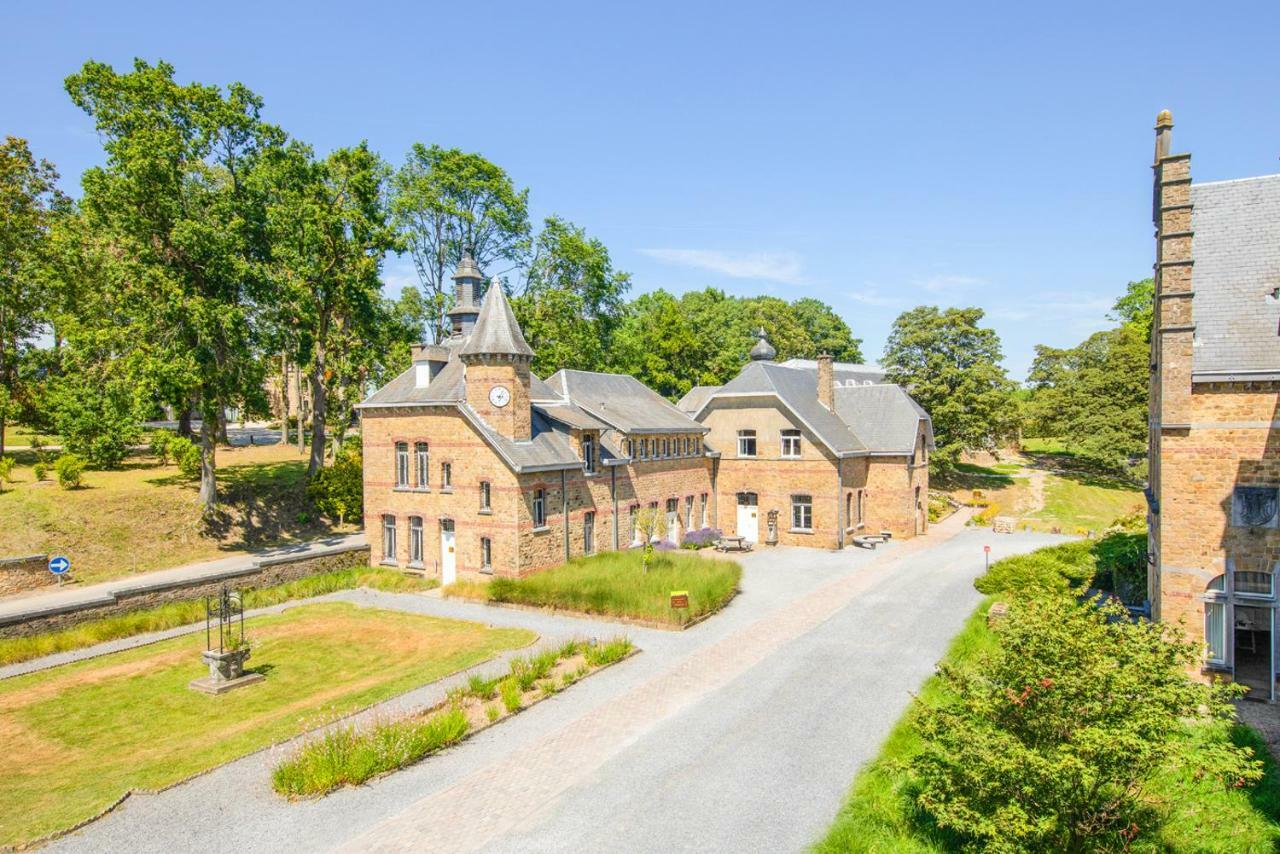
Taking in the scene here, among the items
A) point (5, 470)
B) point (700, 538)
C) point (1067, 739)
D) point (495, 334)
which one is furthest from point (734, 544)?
point (5, 470)

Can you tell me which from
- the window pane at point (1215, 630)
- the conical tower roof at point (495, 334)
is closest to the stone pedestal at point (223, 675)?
the conical tower roof at point (495, 334)

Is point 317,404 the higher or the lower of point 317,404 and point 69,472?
the higher

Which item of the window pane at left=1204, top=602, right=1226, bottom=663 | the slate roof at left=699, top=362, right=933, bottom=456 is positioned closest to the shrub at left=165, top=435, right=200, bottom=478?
the slate roof at left=699, top=362, right=933, bottom=456

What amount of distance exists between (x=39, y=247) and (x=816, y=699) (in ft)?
125

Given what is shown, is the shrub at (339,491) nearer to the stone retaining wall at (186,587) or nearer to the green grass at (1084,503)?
the stone retaining wall at (186,587)

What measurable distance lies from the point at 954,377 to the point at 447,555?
115 feet

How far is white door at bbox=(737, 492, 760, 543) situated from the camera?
34.0 meters

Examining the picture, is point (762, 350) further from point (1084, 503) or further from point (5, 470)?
point (5, 470)

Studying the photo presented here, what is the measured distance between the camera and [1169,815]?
32.2 ft

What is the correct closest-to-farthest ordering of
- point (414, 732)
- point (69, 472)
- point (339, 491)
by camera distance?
point (414, 732), point (69, 472), point (339, 491)

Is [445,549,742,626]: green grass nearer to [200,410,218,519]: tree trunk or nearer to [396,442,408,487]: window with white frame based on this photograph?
[396,442,408,487]: window with white frame

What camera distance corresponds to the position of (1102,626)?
9.29 metres

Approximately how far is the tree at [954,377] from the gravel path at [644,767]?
94.8ft

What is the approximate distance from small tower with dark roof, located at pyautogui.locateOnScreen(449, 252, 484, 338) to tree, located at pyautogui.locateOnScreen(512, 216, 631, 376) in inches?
602
